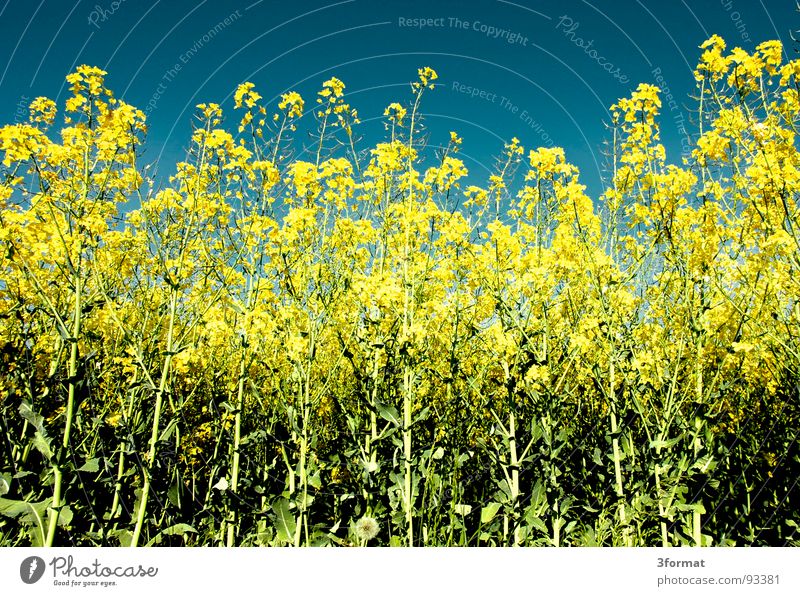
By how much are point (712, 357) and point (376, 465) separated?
3.37m

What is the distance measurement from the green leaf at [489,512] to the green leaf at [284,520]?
1661mm

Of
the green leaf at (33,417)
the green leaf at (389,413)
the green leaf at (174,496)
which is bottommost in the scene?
the green leaf at (174,496)

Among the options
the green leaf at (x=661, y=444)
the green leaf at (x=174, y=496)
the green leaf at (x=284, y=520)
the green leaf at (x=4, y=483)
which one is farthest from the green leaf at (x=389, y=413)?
the green leaf at (x=4, y=483)

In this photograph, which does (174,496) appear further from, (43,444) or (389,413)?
(389,413)

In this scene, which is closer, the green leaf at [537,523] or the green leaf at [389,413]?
the green leaf at [537,523]

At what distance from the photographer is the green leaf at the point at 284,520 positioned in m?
4.13

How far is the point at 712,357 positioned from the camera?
4.70m

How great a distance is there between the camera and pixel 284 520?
417cm

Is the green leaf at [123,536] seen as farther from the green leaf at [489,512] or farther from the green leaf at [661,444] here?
the green leaf at [661,444]

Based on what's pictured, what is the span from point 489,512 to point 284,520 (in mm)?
1791

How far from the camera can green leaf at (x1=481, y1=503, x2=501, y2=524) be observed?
430 centimetres

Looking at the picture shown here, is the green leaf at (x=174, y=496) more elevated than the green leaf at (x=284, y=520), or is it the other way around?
the green leaf at (x=174, y=496)
